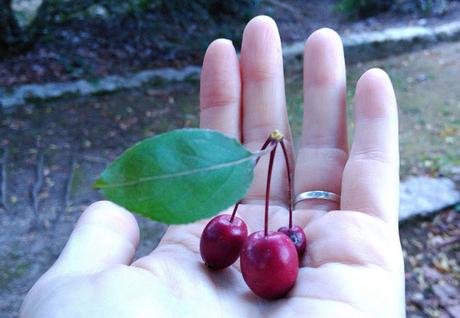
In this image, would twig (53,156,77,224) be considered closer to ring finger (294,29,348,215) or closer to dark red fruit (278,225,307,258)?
ring finger (294,29,348,215)

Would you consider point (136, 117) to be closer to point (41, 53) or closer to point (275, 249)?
point (41, 53)

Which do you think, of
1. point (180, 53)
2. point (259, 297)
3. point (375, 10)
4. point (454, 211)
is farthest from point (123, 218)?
point (375, 10)

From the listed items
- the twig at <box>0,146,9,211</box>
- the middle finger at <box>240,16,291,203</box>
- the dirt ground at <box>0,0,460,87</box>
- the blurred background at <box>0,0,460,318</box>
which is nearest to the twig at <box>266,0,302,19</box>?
the blurred background at <box>0,0,460,318</box>

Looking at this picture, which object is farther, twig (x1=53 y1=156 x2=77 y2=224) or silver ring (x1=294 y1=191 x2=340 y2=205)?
twig (x1=53 y1=156 x2=77 y2=224)

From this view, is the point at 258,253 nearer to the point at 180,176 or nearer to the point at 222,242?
the point at 222,242

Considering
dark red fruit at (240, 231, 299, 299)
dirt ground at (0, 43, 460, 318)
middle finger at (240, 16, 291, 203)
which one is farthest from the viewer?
dirt ground at (0, 43, 460, 318)

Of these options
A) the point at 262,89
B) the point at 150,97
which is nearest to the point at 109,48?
the point at 150,97
